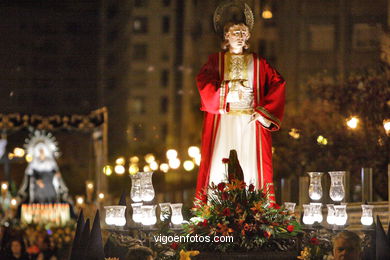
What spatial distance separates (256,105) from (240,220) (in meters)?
1.57

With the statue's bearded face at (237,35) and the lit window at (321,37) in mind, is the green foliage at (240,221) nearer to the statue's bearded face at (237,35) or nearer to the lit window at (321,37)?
the statue's bearded face at (237,35)

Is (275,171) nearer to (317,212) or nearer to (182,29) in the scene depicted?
(182,29)

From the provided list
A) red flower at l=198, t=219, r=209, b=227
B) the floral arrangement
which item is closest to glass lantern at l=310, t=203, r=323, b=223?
the floral arrangement

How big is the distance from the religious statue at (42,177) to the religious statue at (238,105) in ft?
29.7

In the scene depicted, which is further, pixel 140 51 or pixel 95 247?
pixel 140 51

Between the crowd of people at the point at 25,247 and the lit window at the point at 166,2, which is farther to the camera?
the lit window at the point at 166,2

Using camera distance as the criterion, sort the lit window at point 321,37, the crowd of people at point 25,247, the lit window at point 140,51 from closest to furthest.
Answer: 1. the crowd of people at point 25,247
2. the lit window at point 321,37
3. the lit window at point 140,51

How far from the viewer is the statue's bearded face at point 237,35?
28.0ft

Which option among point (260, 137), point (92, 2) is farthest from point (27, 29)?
point (260, 137)

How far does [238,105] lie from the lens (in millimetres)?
8516

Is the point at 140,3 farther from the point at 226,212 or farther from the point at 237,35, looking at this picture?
the point at 226,212

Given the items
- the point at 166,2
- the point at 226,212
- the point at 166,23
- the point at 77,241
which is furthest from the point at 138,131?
the point at 226,212

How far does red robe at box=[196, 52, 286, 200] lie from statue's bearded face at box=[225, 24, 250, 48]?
16 cm

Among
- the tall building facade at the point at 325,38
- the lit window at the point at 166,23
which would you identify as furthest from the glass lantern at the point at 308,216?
the lit window at the point at 166,23
